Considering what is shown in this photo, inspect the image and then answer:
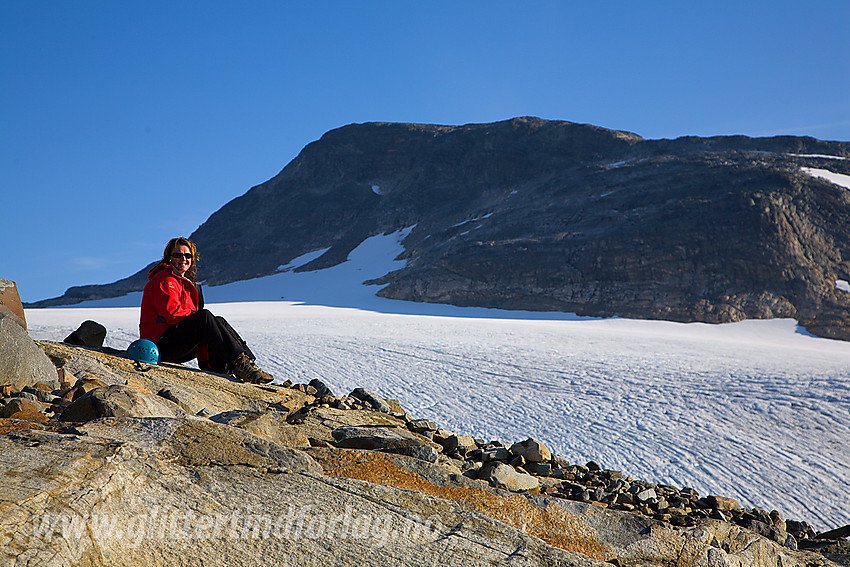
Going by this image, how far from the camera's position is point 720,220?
109 feet

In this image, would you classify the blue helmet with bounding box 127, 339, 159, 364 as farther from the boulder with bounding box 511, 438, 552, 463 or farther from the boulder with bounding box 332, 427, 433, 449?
the boulder with bounding box 511, 438, 552, 463

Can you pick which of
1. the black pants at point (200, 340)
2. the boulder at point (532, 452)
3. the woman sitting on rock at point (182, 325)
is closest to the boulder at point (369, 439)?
the boulder at point (532, 452)

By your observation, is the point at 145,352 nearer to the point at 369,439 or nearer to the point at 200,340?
the point at 200,340

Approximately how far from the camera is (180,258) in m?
6.24

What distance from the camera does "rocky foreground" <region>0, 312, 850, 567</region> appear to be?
226cm

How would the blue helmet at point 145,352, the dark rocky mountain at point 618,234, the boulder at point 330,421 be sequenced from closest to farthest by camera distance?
the boulder at point 330,421 → the blue helmet at point 145,352 → the dark rocky mountain at point 618,234

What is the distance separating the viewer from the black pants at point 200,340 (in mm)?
6062

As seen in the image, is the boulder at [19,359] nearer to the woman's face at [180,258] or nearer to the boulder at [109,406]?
the boulder at [109,406]

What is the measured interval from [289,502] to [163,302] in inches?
155

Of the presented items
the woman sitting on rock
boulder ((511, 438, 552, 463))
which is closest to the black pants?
the woman sitting on rock

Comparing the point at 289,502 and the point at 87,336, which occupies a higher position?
the point at 87,336

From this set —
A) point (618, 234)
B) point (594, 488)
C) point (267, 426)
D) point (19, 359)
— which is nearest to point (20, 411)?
point (19, 359)

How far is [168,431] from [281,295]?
3570 cm

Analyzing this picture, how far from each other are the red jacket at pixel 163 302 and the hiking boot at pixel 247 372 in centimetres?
70
